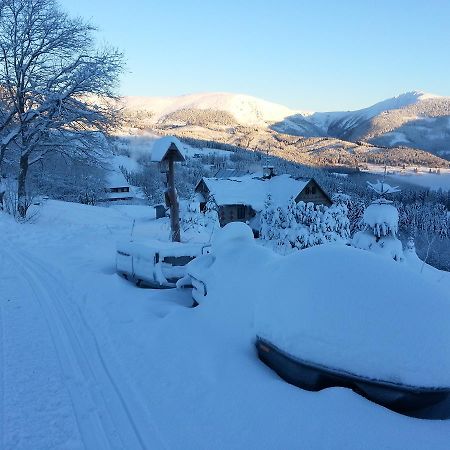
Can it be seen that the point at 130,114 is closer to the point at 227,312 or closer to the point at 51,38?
the point at 51,38

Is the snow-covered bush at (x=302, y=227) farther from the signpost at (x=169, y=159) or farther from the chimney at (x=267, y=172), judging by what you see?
the chimney at (x=267, y=172)

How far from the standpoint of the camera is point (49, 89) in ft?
57.6

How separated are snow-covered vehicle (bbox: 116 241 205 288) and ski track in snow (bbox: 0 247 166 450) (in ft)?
5.81

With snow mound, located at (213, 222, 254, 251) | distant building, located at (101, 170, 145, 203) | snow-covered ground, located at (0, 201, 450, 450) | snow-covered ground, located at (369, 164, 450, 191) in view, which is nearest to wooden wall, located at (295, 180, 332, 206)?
snow mound, located at (213, 222, 254, 251)

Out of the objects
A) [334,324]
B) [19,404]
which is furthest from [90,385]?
[334,324]

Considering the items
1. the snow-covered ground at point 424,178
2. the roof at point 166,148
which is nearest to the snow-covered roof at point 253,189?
the roof at point 166,148

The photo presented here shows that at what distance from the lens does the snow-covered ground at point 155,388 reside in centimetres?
333

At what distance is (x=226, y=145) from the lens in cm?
16900

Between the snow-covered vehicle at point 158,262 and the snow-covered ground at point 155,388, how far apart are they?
766 mm

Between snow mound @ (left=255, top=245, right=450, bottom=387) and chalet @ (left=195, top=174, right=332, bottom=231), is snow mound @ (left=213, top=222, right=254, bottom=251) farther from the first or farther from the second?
chalet @ (left=195, top=174, right=332, bottom=231)

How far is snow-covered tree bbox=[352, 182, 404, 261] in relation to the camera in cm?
1322

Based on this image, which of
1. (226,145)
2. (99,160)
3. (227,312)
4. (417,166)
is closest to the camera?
(227,312)

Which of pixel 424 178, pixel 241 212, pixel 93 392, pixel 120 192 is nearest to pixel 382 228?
pixel 93 392

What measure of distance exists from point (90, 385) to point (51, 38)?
18.1m
